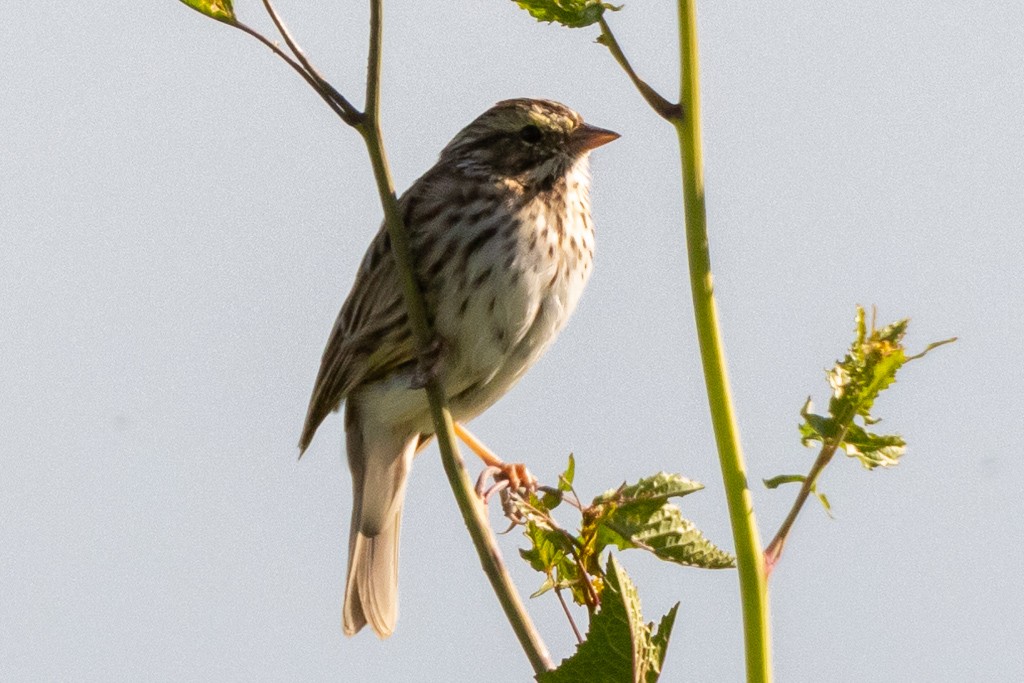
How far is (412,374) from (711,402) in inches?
115

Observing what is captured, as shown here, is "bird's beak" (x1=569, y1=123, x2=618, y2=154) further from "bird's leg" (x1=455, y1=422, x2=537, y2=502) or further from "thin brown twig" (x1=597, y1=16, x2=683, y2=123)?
"thin brown twig" (x1=597, y1=16, x2=683, y2=123)

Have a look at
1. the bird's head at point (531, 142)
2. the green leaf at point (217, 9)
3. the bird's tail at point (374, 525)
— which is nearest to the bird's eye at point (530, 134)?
the bird's head at point (531, 142)

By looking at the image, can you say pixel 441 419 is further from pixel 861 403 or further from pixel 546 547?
pixel 861 403

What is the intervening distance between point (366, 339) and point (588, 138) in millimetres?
985

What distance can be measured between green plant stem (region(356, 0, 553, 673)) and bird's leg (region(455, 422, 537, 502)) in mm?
374

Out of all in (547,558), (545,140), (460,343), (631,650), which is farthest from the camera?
(545,140)

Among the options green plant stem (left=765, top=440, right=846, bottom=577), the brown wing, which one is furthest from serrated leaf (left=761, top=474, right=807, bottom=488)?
the brown wing

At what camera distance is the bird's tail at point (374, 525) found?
5082mm

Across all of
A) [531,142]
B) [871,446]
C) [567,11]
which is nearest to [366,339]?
[531,142]

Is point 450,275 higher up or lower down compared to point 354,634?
higher up

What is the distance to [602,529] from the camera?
7.56 ft

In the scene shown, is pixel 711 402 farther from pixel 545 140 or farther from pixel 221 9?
pixel 545 140

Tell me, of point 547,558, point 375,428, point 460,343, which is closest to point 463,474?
point 547,558

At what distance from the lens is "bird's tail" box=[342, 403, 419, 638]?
508 centimetres
